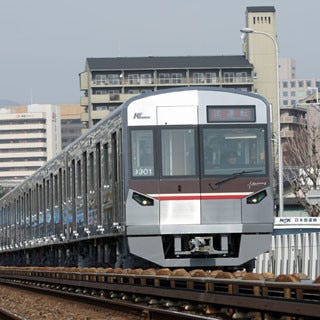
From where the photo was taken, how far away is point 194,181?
21.4 m

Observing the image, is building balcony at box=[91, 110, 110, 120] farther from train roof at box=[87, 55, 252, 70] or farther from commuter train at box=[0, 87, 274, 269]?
commuter train at box=[0, 87, 274, 269]

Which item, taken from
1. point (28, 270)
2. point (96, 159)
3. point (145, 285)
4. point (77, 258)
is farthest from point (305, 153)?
point (145, 285)

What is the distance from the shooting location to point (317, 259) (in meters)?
22.0

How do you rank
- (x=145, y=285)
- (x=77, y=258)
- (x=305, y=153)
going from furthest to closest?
(x=305, y=153) < (x=77, y=258) < (x=145, y=285)

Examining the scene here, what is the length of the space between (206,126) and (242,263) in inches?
100

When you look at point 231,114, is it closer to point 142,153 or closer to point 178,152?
point 178,152

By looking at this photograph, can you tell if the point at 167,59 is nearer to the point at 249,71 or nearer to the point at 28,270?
the point at 249,71

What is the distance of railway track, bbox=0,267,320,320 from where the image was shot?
12562 mm

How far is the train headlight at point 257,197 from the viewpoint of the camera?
21406 mm

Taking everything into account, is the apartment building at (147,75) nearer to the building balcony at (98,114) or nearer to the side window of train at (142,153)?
the building balcony at (98,114)

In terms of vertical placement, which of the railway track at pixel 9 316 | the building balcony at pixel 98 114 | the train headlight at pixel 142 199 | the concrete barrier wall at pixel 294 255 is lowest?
the railway track at pixel 9 316

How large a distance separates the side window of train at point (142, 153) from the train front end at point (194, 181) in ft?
0.06

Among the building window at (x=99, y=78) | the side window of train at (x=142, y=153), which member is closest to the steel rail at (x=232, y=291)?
the side window of train at (x=142, y=153)

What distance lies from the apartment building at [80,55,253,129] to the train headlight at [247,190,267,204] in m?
133
